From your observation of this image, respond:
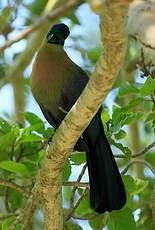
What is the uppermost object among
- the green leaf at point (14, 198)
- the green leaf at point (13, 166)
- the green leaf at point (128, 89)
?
the green leaf at point (128, 89)

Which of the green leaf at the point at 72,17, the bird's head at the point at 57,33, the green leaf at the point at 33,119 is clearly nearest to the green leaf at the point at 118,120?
the green leaf at the point at 33,119

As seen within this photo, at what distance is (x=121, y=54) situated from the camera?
5.23 ft

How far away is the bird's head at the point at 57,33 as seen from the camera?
10.2 feet

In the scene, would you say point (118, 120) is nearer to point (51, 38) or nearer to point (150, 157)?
point (51, 38)

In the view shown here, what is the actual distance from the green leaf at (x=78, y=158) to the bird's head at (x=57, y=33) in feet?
3.24

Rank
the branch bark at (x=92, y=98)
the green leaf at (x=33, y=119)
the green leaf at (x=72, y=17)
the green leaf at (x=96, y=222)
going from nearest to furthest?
the branch bark at (x=92, y=98) < the green leaf at (x=96, y=222) < the green leaf at (x=33, y=119) < the green leaf at (x=72, y=17)

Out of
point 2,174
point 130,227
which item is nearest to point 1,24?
point 2,174

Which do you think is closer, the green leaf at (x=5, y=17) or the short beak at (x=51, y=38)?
the short beak at (x=51, y=38)

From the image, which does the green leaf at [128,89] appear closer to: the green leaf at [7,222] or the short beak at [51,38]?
the short beak at [51,38]

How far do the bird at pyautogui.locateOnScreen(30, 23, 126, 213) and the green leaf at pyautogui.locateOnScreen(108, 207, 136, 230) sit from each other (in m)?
0.08

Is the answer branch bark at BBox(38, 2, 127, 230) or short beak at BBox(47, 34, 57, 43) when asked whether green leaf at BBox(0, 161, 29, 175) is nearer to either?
branch bark at BBox(38, 2, 127, 230)

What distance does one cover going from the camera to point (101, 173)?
8.96 ft

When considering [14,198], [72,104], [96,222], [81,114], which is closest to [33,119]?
[72,104]

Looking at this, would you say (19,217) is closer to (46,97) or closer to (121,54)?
(46,97)
